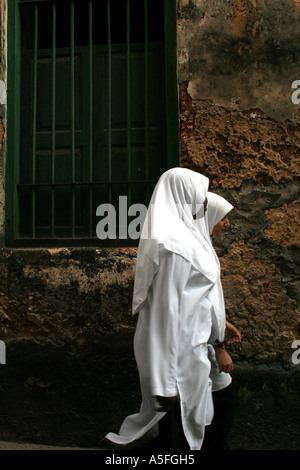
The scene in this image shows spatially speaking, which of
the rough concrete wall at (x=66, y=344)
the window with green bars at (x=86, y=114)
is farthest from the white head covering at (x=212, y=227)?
the window with green bars at (x=86, y=114)

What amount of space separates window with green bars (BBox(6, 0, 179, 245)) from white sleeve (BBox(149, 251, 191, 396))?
4.91ft

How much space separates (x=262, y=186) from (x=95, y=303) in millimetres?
1483

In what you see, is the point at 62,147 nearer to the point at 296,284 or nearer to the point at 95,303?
the point at 95,303

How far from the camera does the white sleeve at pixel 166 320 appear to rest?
2008mm

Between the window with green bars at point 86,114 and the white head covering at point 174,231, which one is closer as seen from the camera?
the white head covering at point 174,231

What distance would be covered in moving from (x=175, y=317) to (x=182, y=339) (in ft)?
0.40

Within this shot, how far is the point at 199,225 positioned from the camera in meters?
2.40

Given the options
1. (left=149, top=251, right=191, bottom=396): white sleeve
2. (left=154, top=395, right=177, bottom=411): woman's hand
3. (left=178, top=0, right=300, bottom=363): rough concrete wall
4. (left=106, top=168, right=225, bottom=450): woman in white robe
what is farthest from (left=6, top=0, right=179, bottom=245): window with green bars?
(left=154, top=395, right=177, bottom=411): woman's hand

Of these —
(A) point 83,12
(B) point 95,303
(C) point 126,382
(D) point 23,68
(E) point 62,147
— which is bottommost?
(C) point 126,382

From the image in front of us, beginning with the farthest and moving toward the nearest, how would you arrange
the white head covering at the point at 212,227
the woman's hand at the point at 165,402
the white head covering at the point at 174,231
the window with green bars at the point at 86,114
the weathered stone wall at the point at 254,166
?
the window with green bars at the point at 86,114
the weathered stone wall at the point at 254,166
the white head covering at the point at 212,227
the white head covering at the point at 174,231
the woman's hand at the point at 165,402

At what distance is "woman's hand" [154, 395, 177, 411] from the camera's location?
6.54 feet

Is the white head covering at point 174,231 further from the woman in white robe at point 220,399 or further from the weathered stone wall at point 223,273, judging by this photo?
the weathered stone wall at point 223,273

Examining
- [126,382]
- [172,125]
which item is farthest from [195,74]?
[126,382]

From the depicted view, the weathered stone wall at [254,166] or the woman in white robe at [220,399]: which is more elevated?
the weathered stone wall at [254,166]
